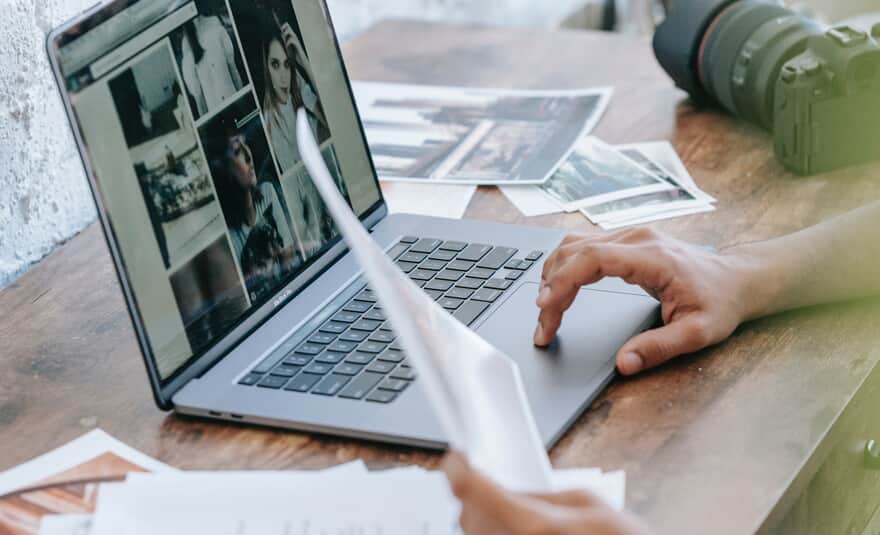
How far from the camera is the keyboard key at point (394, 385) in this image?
0.85m

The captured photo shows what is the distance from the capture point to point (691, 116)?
140 cm

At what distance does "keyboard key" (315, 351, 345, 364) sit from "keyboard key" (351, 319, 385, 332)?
4 cm

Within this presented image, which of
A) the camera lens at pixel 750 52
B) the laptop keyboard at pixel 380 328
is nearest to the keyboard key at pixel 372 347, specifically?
the laptop keyboard at pixel 380 328

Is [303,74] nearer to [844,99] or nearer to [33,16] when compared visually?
[33,16]

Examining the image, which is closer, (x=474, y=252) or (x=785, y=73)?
(x=474, y=252)

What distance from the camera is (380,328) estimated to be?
94cm

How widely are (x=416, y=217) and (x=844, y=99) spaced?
47cm

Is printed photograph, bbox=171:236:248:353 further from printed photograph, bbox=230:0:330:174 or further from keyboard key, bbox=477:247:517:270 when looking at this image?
keyboard key, bbox=477:247:517:270

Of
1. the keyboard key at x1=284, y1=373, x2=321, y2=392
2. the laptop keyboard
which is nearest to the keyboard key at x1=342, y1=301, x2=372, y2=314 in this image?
the laptop keyboard

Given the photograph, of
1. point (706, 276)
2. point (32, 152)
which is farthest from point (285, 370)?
point (32, 152)

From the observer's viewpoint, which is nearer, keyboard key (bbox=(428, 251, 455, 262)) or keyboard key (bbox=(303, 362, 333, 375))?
keyboard key (bbox=(303, 362, 333, 375))

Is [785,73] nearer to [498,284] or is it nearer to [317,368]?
[498,284]

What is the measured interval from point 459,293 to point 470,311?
35 mm

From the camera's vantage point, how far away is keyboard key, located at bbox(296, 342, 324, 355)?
91cm
